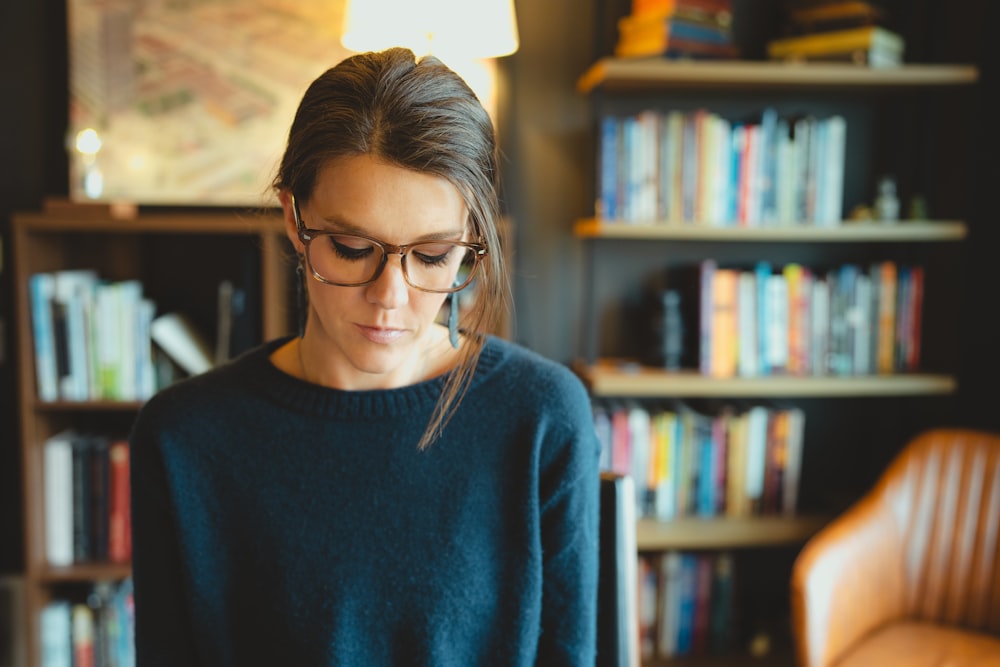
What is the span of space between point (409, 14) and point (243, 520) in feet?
3.77

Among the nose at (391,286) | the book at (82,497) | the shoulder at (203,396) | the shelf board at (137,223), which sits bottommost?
the book at (82,497)

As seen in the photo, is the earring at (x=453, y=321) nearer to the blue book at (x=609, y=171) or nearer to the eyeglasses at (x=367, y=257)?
the eyeglasses at (x=367, y=257)

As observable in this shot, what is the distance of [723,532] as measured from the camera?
2.08 m

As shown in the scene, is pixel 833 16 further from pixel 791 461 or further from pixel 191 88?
pixel 191 88

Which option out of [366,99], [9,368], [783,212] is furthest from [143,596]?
[783,212]

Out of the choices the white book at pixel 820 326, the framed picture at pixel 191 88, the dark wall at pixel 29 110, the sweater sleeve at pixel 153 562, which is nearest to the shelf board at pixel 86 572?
the dark wall at pixel 29 110

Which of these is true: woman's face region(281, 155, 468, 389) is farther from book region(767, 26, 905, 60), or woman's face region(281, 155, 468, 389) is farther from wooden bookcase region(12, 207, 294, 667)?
book region(767, 26, 905, 60)

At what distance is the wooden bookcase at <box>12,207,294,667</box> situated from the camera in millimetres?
1893

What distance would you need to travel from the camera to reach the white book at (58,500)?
77.5 inches

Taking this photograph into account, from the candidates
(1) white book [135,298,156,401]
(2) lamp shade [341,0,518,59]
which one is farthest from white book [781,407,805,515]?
(1) white book [135,298,156,401]

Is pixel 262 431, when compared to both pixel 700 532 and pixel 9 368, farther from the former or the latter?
pixel 9 368

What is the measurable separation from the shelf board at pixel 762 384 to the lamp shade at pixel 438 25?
846 mm

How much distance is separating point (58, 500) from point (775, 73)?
2.06 metres

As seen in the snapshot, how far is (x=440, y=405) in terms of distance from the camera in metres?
0.98
